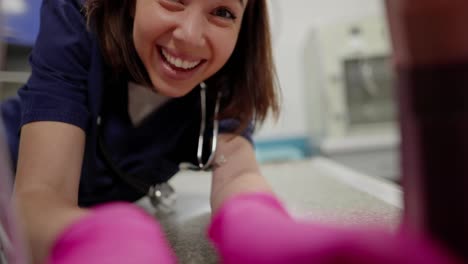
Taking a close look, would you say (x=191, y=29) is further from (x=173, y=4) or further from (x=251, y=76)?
(x=251, y=76)


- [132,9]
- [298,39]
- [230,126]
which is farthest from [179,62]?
[298,39]

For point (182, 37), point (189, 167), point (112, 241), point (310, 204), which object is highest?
point (182, 37)

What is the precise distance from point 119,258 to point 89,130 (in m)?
0.34

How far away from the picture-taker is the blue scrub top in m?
0.51

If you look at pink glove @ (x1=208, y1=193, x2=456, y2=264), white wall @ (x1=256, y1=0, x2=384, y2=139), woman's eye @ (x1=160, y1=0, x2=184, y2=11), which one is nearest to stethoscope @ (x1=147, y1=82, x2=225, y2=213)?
woman's eye @ (x1=160, y1=0, x2=184, y2=11)

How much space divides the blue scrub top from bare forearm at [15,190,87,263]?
0.35 ft

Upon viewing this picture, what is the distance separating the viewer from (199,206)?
803mm

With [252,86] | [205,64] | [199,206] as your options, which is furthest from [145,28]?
[199,206]

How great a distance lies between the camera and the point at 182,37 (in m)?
0.50

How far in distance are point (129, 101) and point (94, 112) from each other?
0.11 meters

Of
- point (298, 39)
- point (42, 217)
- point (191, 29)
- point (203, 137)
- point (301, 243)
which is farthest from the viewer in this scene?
point (298, 39)

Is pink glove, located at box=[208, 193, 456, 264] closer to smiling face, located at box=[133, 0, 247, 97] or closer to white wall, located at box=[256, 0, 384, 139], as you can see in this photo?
smiling face, located at box=[133, 0, 247, 97]

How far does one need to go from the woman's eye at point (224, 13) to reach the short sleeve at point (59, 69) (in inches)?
7.3

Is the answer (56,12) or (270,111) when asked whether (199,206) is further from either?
(56,12)
